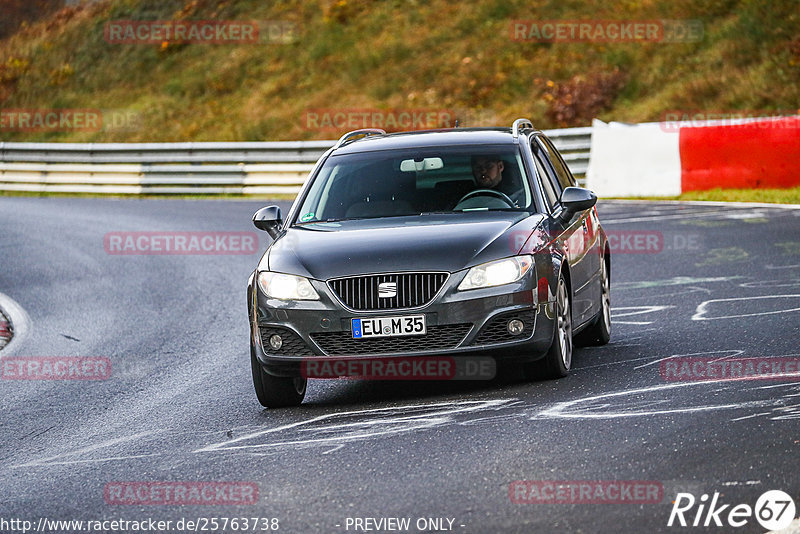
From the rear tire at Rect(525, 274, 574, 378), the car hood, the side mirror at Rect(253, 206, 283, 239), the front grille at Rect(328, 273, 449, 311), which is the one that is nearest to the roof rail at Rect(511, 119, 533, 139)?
the car hood

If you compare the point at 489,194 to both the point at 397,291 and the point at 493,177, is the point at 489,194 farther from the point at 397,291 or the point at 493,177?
the point at 397,291

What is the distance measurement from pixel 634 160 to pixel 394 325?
54.6 feet

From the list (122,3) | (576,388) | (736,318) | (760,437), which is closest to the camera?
(760,437)

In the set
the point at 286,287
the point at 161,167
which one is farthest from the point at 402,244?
the point at 161,167

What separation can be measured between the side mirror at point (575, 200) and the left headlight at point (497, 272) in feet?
3.37

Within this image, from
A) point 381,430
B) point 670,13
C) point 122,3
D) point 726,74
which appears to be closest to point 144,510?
point 381,430

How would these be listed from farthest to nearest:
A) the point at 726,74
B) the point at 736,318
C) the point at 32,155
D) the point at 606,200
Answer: the point at 32,155 < the point at 726,74 < the point at 606,200 < the point at 736,318

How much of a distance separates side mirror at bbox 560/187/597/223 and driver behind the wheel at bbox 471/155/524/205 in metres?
0.32

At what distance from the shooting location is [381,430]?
7539mm

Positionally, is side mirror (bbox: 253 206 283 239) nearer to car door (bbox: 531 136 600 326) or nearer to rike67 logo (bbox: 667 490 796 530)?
car door (bbox: 531 136 600 326)

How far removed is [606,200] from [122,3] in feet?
116

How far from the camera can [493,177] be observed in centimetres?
946

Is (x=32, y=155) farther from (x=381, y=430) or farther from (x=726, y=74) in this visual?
(x=381, y=430)

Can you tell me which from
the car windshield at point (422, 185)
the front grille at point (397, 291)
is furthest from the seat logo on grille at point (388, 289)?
the car windshield at point (422, 185)
